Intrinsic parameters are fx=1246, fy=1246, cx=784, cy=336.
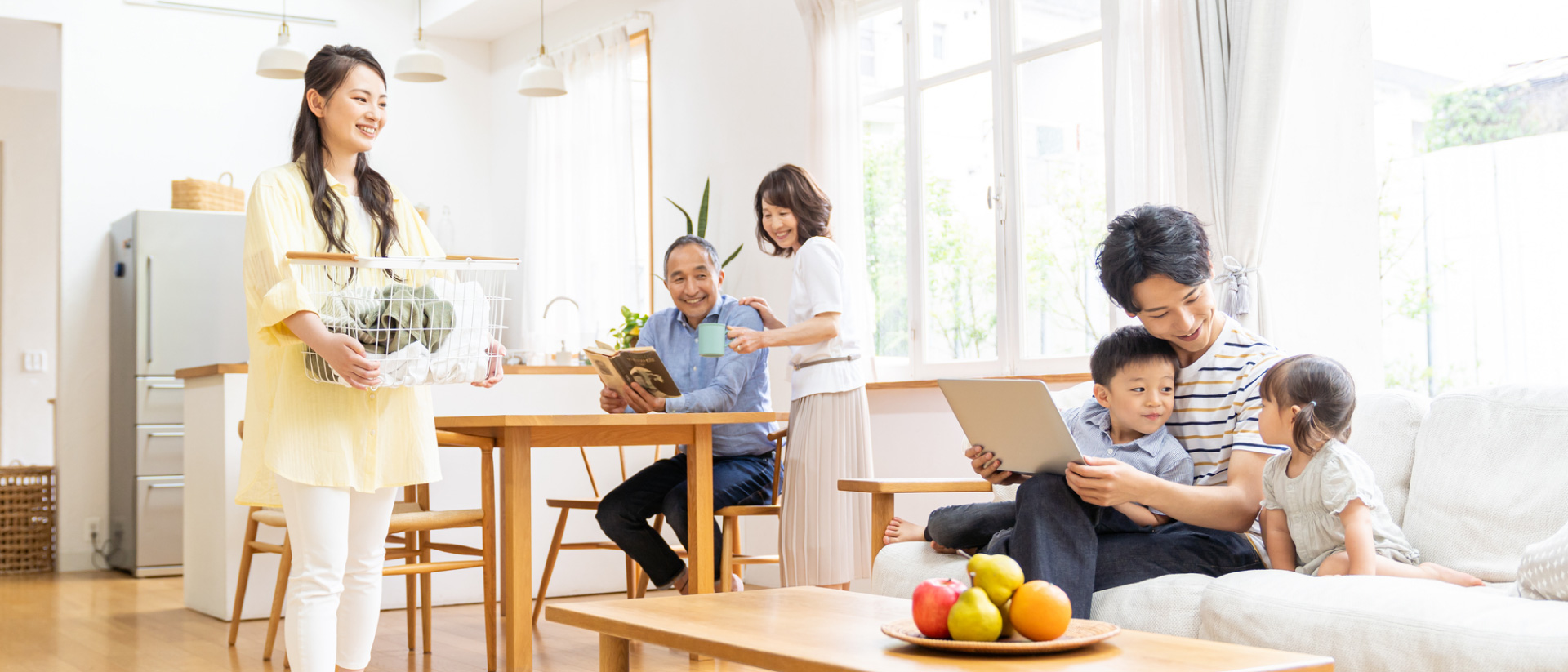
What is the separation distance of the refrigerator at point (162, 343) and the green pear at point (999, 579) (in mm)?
5158

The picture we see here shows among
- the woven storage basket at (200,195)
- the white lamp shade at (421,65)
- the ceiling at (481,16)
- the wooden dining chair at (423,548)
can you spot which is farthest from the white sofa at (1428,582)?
the ceiling at (481,16)

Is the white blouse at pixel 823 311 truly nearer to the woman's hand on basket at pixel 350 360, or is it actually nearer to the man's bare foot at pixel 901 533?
the man's bare foot at pixel 901 533

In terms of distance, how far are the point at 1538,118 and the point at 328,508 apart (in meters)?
2.90

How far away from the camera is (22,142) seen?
736cm

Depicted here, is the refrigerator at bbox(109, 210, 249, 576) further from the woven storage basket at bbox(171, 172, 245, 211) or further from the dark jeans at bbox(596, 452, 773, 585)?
the dark jeans at bbox(596, 452, 773, 585)

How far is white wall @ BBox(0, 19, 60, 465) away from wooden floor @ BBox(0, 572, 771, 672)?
2804 millimetres

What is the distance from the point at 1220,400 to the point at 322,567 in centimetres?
157

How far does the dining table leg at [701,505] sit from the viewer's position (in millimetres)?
3156

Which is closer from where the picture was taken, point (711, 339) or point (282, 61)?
point (711, 339)

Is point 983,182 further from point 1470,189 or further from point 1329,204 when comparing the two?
point 1470,189

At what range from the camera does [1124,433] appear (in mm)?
2332

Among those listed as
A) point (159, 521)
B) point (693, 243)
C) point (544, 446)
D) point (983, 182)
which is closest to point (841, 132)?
point (983, 182)

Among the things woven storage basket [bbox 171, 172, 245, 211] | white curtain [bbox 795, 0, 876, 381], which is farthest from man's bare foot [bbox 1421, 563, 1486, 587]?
woven storage basket [bbox 171, 172, 245, 211]

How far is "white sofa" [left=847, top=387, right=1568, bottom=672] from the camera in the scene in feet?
5.33
